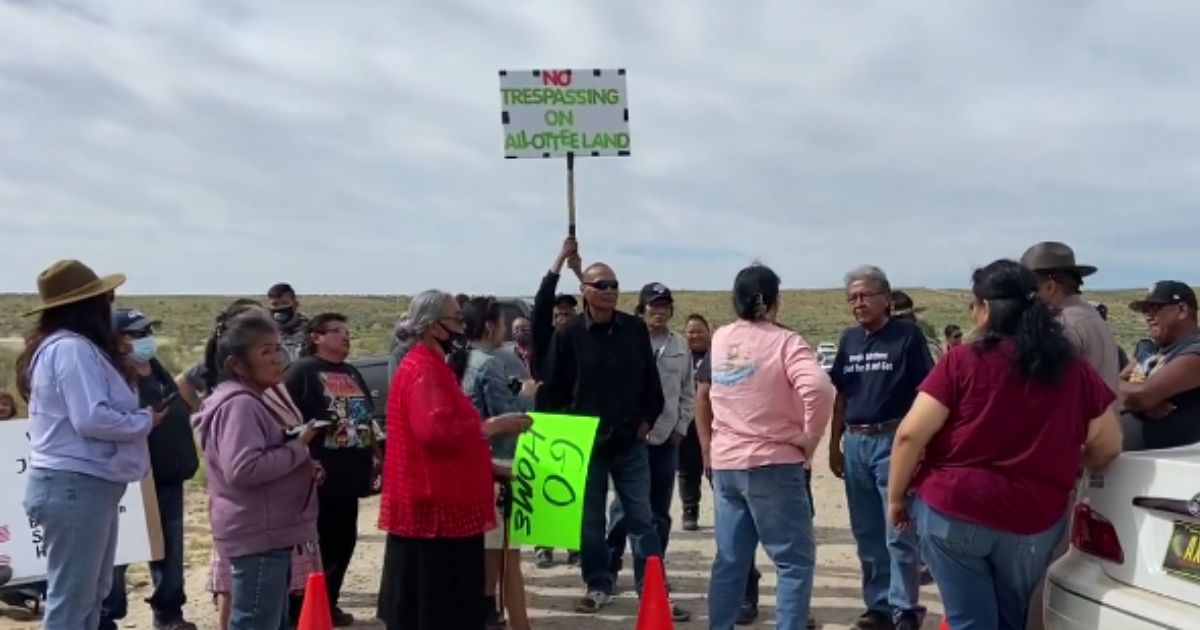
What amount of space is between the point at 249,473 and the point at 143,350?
6.97 ft

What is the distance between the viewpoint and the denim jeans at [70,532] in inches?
162

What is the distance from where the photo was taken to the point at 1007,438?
361 centimetres

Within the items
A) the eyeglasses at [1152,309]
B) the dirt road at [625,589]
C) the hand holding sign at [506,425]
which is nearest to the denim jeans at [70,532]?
the hand holding sign at [506,425]

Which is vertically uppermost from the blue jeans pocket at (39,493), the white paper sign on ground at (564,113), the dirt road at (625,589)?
the white paper sign on ground at (564,113)

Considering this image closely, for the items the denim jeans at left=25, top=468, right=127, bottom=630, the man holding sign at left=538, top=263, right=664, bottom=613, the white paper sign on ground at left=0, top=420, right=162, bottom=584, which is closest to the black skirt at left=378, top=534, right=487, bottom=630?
the denim jeans at left=25, top=468, right=127, bottom=630

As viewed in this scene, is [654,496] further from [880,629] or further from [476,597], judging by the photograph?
[476,597]

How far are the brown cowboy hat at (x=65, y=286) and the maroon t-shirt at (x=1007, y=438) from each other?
3449 mm

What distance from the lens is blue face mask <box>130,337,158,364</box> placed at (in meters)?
5.80

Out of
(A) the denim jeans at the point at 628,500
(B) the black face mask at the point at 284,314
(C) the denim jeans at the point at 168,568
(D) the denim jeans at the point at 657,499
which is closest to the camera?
(C) the denim jeans at the point at 168,568

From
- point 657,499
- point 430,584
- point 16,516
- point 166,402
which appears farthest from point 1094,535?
point 16,516

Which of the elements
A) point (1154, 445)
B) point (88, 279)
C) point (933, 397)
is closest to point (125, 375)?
point (88, 279)

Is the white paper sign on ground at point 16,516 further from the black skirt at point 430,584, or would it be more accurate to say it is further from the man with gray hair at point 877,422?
the man with gray hair at point 877,422

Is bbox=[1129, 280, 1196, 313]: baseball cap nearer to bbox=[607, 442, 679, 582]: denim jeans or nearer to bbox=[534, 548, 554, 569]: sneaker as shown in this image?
bbox=[607, 442, 679, 582]: denim jeans

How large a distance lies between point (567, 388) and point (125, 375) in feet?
8.58
